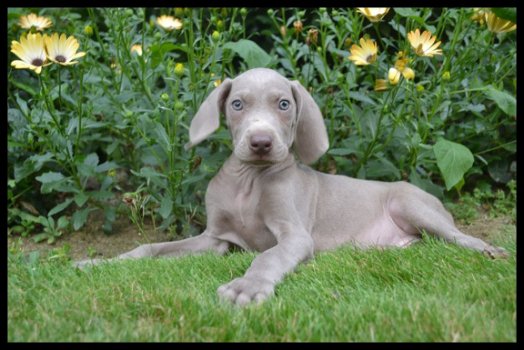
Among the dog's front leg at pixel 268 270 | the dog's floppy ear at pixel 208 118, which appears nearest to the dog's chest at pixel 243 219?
the dog's front leg at pixel 268 270

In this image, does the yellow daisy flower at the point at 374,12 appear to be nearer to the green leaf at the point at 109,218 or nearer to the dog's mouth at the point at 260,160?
the dog's mouth at the point at 260,160

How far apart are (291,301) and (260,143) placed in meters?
1.07

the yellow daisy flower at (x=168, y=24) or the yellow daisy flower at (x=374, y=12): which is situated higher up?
the yellow daisy flower at (x=374, y=12)

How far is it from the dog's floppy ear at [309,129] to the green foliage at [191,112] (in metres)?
0.46

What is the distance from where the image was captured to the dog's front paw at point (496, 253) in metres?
3.59

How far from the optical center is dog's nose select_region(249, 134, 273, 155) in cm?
389

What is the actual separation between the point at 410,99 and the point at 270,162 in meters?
1.40

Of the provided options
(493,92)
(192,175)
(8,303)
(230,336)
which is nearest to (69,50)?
(192,175)

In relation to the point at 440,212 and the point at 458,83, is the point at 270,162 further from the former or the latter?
the point at 458,83

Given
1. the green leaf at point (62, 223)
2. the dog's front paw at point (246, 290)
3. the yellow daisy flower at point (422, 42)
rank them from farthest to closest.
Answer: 1. the green leaf at point (62, 223)
2. the yellow daisy flower at point (422, 42)
3. the dog's front paw at point (246, 290)

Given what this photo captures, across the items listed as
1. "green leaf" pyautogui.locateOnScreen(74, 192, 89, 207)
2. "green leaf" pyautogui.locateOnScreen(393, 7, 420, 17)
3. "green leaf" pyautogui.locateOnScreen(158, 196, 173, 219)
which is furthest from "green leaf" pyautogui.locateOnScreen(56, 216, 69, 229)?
"green leaf" pyautogui.locateOnScreen(393, 7, 420, 17)

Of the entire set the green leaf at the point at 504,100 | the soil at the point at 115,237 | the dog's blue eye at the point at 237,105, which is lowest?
the soil at the point at 115,237

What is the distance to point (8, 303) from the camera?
291 centimetres

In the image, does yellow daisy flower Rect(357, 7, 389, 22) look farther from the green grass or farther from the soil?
the soil
